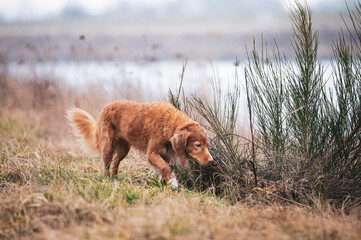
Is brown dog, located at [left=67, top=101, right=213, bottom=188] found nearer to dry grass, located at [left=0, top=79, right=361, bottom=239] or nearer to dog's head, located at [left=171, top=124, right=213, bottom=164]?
dog's head, located at [left=171, top=124, right=213, bottom=164]

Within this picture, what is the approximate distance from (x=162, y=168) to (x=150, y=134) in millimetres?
479

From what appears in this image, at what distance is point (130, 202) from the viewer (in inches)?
130

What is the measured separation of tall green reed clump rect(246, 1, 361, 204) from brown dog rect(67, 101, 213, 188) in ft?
2.72

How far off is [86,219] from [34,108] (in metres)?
5.69

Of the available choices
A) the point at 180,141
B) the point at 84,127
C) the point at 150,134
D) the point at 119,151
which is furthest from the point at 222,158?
the point at 84,127

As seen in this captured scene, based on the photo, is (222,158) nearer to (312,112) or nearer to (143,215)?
(312,112)

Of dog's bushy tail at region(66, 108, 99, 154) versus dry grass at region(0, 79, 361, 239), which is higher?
A: dog's bushy tail at region(66, 108, 99, 154)

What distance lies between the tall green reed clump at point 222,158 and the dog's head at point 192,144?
0.74ft

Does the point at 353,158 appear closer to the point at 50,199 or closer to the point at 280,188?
the point at 280,188

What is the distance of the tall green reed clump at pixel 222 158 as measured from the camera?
4.03 m

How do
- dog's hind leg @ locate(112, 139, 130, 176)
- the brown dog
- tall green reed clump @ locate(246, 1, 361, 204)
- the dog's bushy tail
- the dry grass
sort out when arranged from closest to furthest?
1. the dry grass
2. tall green reed clump @ locate(246, 1, 361, 204)
3. the brown dog
4. dog's hind leg @ locate(112, 139, 130, 176)
5. the dog's bushy tail

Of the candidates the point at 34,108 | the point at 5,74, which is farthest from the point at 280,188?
the point at 5,74

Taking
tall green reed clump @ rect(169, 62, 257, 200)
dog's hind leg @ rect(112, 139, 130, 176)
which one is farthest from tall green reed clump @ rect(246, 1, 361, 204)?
dog's hind leg @ rect(112, 139, 130, 176)

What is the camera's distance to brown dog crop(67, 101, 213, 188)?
157 inches
